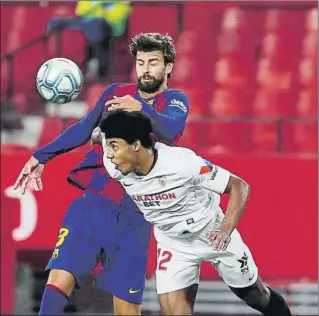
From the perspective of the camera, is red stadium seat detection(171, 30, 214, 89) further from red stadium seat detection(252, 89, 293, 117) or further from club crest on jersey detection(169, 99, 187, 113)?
club crest on jersey detection(169, 99, 187, 113)

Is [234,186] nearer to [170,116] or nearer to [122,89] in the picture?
[170,116]

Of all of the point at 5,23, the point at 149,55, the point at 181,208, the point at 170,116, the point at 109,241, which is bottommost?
the point at 109,241

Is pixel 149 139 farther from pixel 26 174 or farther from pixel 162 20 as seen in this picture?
pixel 162 20

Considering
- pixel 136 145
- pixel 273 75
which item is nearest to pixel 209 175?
pixel 136 145

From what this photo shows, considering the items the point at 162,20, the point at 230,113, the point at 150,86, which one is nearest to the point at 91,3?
the point at 162,20

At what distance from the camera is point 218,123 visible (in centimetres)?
962

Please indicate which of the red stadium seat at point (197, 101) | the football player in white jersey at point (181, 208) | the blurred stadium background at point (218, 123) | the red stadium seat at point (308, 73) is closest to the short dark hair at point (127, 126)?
the football player in white jersey at point (181, 208)

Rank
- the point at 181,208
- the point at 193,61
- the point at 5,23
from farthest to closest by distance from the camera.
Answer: the point at 5,23, the point at 193,61, the point at 181,208

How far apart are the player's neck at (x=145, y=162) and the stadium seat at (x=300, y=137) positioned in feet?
12.5

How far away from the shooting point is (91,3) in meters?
10.1

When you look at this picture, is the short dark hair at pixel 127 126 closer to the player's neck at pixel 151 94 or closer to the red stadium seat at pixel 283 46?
the player's neck at pixel 151 94

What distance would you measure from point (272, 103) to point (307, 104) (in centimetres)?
28

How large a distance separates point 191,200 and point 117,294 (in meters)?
0.56

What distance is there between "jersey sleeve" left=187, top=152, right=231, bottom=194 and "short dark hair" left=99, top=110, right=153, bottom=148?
0.92 feet
